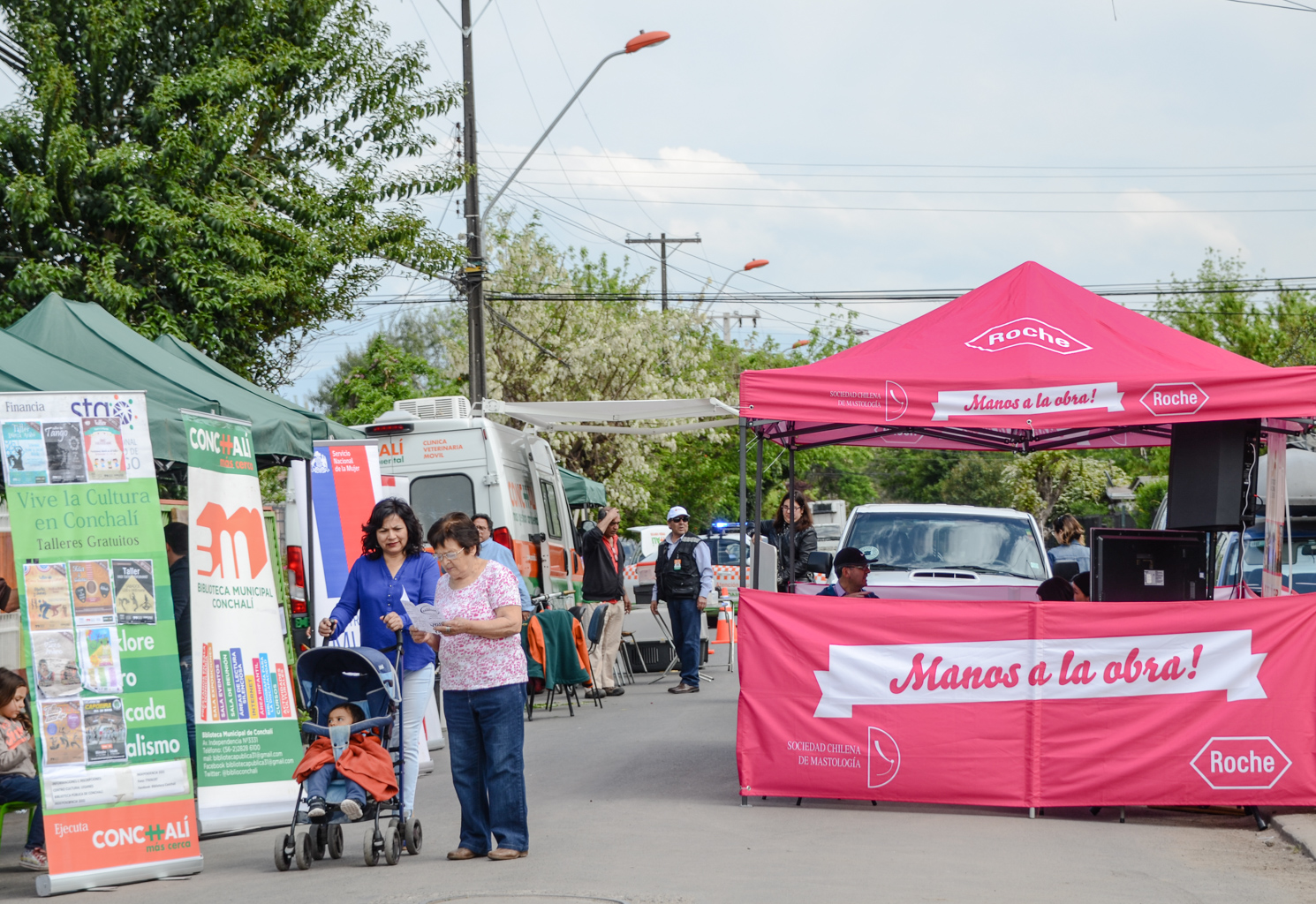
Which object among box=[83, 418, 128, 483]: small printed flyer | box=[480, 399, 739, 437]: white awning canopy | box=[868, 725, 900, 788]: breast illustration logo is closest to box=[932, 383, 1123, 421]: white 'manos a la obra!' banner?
box=[868, 725, 900, 788]: breast illustration logo

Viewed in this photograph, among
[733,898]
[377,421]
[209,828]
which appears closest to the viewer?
[733,898]

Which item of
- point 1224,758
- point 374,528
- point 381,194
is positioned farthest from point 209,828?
point 381,194

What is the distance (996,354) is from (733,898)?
14.2ft

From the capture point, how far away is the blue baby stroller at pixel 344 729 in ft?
23.1

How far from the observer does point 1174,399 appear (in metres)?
8.42

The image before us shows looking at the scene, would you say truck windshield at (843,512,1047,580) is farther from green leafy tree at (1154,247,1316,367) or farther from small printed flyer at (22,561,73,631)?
green leafy tree at (1154,247,1316,367)

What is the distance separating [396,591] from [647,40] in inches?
513

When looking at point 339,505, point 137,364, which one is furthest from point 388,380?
point 137,364

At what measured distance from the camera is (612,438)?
3256cm

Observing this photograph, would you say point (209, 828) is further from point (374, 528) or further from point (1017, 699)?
point (1017, 699)

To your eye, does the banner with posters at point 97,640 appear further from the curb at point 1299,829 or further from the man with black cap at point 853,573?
the curb at point 1299,829

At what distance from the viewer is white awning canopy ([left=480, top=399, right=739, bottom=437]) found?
12.4m

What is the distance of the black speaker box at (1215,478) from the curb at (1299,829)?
2090 mm

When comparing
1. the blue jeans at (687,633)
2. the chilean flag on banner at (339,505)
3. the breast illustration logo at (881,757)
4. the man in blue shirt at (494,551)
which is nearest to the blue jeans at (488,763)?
the breast illustration logo at (881,757)
